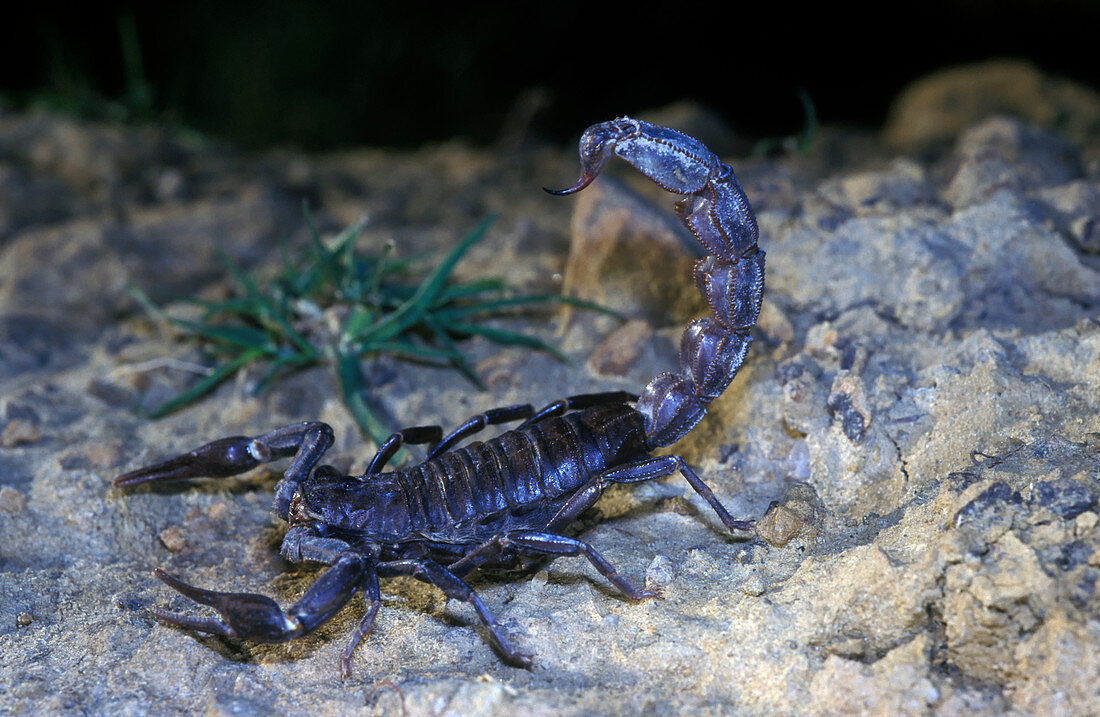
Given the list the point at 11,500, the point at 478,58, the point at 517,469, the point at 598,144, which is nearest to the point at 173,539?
the point at 11,500

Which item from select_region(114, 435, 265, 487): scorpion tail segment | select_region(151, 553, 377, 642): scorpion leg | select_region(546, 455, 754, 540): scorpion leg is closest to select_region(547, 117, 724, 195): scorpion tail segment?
select_region(546, 455, 754, 540): scorpion leg

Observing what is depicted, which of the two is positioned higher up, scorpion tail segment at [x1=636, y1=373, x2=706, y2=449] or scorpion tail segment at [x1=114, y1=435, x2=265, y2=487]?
scorpion tail segment at [x1=636, y1=373, x2=706, y2=449]

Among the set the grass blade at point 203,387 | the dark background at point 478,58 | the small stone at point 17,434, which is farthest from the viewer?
the dark background at point 478,58

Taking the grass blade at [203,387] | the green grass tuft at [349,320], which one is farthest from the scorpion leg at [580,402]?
the grass blade at [203,387]

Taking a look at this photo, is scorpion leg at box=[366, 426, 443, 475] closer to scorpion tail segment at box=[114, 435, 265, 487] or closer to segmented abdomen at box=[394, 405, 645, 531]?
segmented abdomen at box=[394, 405, 645, 531]

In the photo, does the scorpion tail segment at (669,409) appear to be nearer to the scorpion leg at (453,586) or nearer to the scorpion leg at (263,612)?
the scorpion leg at (453,586)
